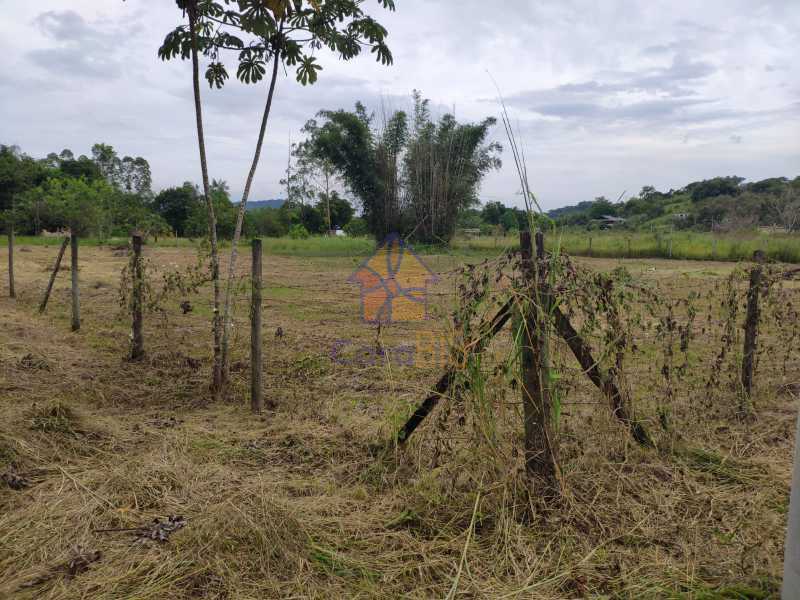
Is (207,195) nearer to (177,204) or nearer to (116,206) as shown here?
(116,206)

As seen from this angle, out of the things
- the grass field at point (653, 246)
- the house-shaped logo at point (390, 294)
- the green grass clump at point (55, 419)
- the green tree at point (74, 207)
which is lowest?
the green grass clump at point (55, 419)

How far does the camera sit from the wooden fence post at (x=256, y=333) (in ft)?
14.3

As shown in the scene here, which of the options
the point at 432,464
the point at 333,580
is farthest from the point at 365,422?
the point at 333,580

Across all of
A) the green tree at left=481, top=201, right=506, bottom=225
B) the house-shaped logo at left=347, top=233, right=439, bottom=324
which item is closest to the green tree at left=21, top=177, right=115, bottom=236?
the green tree at left=481, top=201, right=506, bottom=225

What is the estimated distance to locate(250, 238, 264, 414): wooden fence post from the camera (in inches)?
171

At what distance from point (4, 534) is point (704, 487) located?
3.35m

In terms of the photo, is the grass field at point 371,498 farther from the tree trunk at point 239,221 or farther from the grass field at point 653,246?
the grass field at point 653,246

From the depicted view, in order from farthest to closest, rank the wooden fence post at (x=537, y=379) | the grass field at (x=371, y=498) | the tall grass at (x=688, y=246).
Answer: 1. the tall grass at (x=688, y=246)
2. the wooden fence post at (x=537, y=379)
3. the grass field at (x=371, y=498)

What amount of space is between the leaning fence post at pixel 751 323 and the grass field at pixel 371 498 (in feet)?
0.59

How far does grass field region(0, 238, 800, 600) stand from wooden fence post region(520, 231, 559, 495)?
0.10 meters

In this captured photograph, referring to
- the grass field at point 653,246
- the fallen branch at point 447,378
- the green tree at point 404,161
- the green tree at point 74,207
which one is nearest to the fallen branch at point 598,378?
the fallen branch at point 447,378

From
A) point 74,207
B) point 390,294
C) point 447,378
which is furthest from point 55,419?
point 74,207

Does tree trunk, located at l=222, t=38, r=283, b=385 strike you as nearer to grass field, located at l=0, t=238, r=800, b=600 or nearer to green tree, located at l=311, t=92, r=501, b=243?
grass field, located at l=0, t=238, r=800, b=600

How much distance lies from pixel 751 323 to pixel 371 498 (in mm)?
3157
